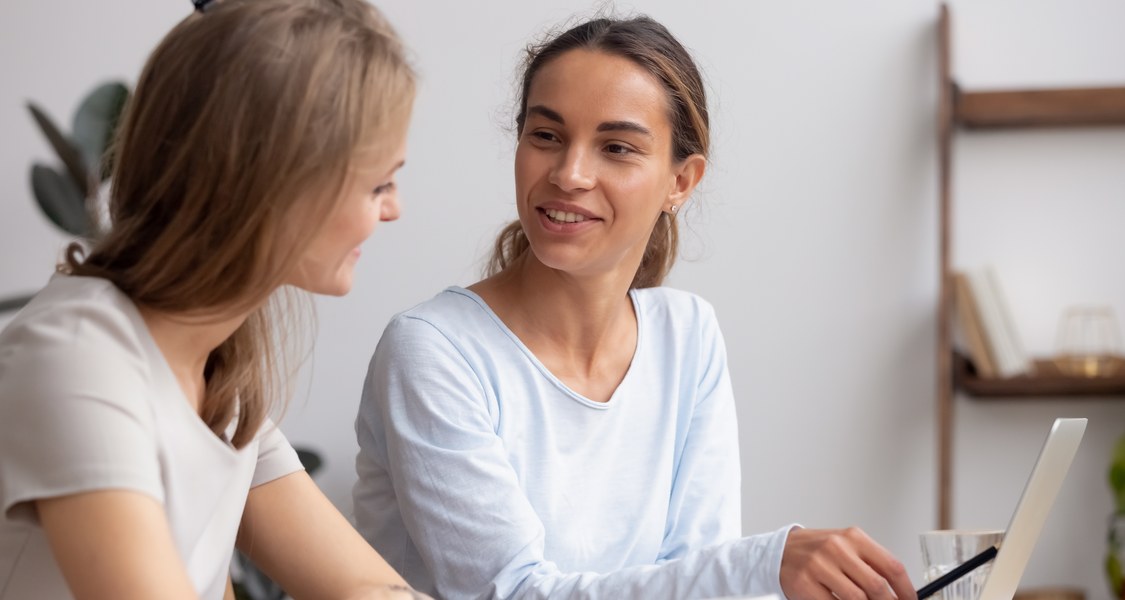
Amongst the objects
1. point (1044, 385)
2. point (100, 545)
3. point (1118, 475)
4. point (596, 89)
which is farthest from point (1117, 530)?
point (100, 545)

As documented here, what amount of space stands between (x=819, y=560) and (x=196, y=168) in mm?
691

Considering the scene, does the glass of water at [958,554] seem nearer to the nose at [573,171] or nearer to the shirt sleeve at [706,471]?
the shirt sleeve at [706,471]

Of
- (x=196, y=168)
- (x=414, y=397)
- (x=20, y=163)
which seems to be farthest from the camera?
(x=20, y=163)

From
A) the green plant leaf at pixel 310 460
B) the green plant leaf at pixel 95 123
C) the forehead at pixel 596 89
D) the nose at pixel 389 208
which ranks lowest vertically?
the green plant leaf at pixel 310 460

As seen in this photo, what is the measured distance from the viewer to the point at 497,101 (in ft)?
10.3

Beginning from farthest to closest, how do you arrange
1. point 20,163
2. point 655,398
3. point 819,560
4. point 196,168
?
point 20,163
point 655,398
point 819,560
point 196,168

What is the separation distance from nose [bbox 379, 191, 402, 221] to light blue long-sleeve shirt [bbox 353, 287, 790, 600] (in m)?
0.39

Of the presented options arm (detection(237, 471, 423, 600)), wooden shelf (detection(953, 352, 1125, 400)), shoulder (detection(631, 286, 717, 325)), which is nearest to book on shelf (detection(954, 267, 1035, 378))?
wooden shelf (detection(953, 352, 1125, 400))

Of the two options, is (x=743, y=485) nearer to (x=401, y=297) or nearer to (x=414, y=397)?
(x=401, y=297)

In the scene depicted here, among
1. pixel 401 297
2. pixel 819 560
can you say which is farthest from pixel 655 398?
pixel 401 297

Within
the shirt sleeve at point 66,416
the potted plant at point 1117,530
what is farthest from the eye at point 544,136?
the potted plant at point 1117,530

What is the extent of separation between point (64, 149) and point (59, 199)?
5.0 inches

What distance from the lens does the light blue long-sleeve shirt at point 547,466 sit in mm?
1357

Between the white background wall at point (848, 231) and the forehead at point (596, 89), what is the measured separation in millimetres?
1559
